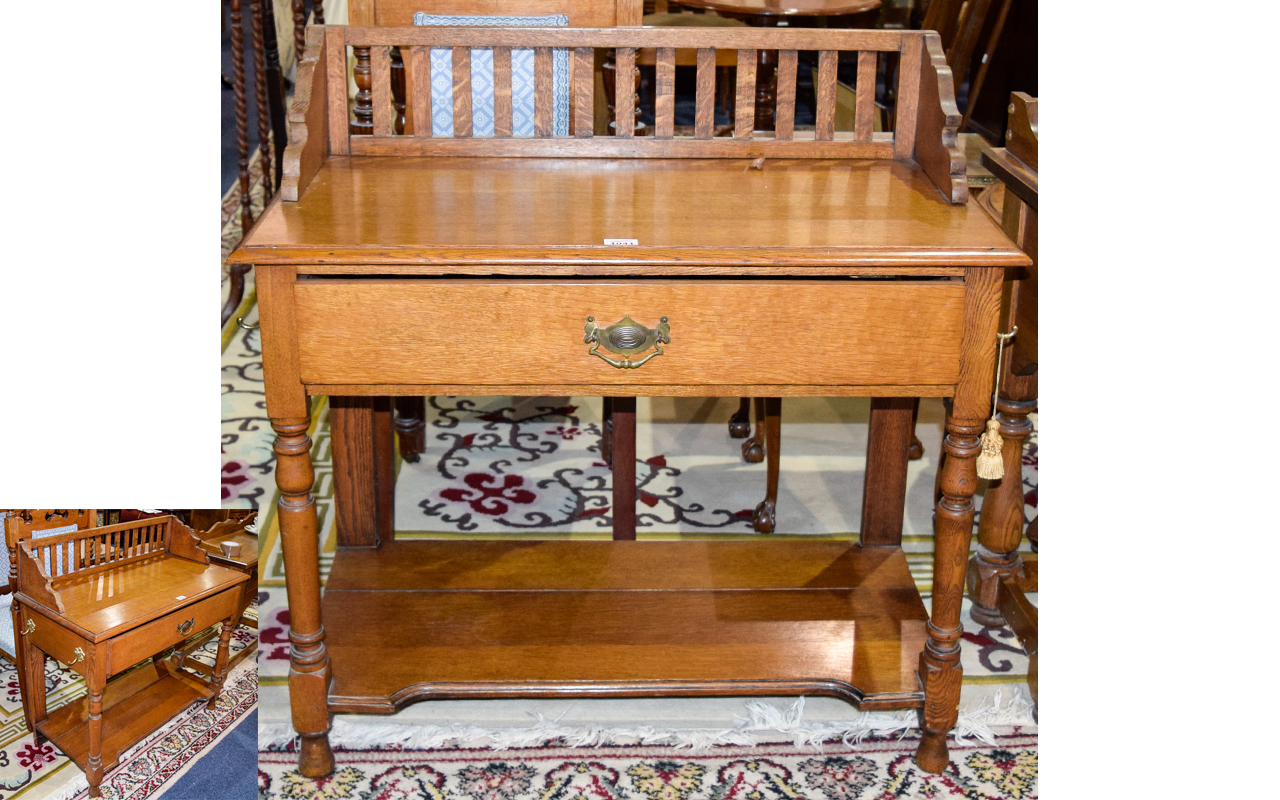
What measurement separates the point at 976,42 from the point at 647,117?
56.4 inches

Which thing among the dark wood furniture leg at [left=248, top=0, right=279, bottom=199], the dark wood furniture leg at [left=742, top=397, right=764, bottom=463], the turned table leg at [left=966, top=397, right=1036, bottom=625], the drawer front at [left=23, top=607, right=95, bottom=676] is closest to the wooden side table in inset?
the drawer front at [left=23, top=607, right=95, bottom=676]

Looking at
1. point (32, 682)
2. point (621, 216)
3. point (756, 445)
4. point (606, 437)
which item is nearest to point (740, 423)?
point (756, 445)

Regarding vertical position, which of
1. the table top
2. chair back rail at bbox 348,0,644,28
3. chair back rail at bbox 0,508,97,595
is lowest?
chair back rail at bbox 0,508,97,595

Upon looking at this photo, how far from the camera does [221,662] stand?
160 centimetres

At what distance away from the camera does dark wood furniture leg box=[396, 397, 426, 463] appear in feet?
9.41

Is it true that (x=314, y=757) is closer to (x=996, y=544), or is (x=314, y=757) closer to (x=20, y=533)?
(x=20, y=533)

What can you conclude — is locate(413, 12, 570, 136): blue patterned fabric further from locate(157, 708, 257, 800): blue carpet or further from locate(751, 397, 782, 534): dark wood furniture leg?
locate(157, 708, 257, 800): blue carpet

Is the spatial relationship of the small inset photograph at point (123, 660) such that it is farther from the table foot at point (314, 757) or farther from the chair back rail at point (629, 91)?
the chair back rail at point (629, 91)

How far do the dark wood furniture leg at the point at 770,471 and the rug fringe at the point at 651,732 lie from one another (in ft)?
1.97

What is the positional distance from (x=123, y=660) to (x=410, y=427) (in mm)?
1427

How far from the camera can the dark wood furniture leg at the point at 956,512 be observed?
1.61 meters

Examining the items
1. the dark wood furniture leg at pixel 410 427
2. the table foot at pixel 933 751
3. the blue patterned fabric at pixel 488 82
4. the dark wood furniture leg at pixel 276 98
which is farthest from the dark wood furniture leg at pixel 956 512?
the dark wood furniture leg at pixel 276 98

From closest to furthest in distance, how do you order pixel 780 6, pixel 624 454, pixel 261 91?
pixel 624 454, pixel 261 91, pixel 780 6

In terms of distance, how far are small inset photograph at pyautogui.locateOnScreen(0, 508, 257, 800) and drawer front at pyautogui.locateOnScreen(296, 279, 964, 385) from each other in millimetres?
305
